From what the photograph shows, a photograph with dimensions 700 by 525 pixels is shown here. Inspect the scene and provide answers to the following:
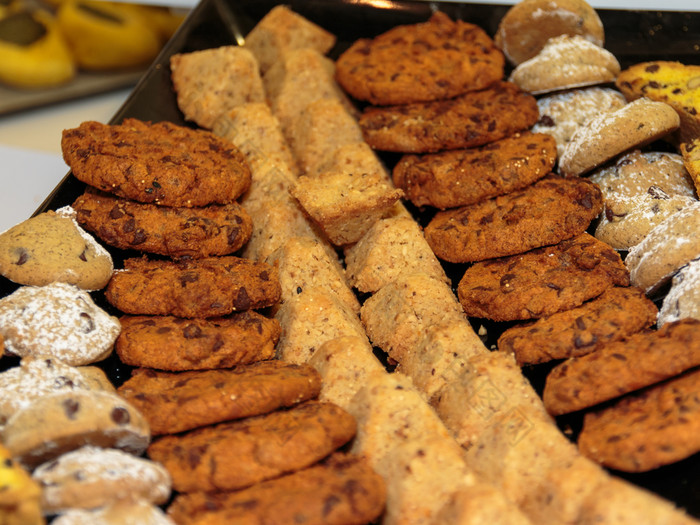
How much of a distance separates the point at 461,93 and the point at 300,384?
7.52 ft

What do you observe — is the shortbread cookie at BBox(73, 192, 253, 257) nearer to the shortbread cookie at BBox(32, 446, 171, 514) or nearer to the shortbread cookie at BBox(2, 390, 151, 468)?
the shortbread cookie at BBox(2, 390, 151, 468)

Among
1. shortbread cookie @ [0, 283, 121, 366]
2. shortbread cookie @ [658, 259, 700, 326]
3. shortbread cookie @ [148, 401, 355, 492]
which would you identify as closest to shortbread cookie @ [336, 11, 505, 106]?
shortbread cookie @ [658, 259, 700, 326]

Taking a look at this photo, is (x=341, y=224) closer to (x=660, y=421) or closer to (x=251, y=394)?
(x=251, y=394)

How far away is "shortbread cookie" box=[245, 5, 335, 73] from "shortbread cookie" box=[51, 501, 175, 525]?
11.2ft

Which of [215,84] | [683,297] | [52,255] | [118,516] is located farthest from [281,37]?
[118,516]

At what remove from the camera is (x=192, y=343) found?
10.0 feet

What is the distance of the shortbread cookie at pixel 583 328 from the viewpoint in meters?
3.05

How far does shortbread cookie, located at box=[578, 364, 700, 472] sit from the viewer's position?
2551 millimetres

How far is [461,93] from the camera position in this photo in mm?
4363

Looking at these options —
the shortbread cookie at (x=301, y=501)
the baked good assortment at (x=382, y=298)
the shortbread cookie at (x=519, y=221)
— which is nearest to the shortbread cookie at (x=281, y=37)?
the baked good assortment at (x=382, y=298)

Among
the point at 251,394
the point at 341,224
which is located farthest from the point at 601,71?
the point at 251,394

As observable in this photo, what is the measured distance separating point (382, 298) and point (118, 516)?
1706 mm

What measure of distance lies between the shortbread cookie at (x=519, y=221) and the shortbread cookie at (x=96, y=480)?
1869 mm

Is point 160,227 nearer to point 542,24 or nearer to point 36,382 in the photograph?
point 36,382
